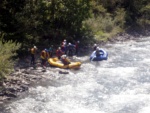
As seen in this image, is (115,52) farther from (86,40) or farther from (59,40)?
(59,40)

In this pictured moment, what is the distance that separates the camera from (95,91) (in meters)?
15.2

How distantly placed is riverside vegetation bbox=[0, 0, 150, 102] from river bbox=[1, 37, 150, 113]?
1712mm

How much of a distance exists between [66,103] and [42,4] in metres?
10.4

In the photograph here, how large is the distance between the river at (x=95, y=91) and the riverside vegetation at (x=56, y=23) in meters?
1.71

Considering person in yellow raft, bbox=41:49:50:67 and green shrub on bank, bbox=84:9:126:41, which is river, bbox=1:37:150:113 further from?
green shrub on bank, bbox=84:9:126:41

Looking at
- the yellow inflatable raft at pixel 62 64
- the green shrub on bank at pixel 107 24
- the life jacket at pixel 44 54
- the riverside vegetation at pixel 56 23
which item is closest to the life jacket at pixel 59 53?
the yellow inflatable raft at pixel 62 64

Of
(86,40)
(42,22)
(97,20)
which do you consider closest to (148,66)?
(86,40)

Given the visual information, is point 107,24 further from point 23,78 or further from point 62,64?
point 23,78

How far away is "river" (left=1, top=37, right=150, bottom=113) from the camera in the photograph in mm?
13172

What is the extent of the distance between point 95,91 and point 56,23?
10167 mm

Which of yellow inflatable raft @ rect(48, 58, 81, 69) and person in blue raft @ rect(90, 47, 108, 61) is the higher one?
person in blue raft @ rect(90, 47, 108, 61)

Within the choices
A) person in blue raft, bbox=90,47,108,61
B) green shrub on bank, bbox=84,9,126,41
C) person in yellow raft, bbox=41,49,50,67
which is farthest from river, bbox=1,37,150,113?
green shrub on bank, bbox=84,9,126,41

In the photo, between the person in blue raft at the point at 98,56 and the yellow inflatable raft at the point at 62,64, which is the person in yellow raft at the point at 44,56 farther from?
the person in blue raft at the point at 98,56

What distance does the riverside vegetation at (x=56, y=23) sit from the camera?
1894 cm
